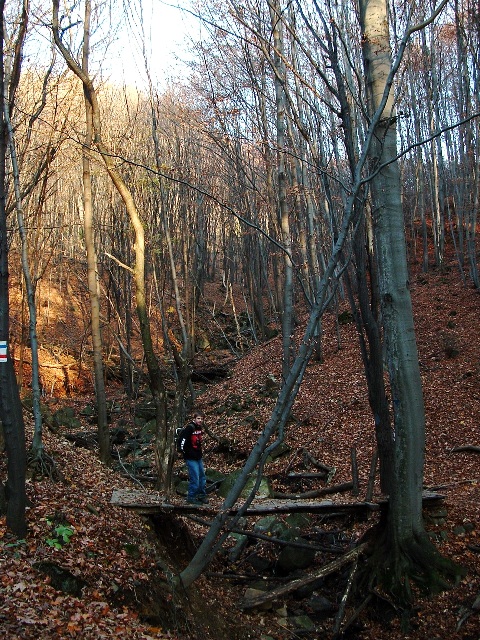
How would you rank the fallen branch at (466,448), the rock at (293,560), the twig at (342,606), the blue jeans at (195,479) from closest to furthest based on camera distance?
the twig at (342,606) < the rock at (293,560) < the blue jeans at (195,479) < the fallen branch at (466,448)

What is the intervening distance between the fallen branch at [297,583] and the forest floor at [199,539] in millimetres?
136

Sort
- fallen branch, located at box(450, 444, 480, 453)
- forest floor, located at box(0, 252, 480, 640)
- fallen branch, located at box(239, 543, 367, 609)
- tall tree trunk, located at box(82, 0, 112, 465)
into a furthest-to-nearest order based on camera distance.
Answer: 1. tall tree trunk, located at box(82, 0, 112, 465)
2. fallen branch, located at box(450, 444, 480, 453)
3. fallen branch, located at box(239, 543, 367, 609)
4. forest floor, located at box(0, 252, 480, 640)

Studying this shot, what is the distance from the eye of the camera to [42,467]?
25.8ft

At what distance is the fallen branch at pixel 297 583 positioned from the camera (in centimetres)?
590

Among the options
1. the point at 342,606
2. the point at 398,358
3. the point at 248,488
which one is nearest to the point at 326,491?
the point at 248,488

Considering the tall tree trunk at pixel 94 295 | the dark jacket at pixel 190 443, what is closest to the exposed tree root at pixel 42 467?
the dark jacket at pixel 190 443

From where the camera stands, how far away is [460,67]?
738 inches

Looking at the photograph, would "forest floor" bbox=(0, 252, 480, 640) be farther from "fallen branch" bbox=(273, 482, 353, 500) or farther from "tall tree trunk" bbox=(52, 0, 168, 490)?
"tall tree trunk" bbox=(52, 0, 168, 490)

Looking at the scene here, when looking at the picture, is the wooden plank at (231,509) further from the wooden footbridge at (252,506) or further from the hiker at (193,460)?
the hiker at (193,460)

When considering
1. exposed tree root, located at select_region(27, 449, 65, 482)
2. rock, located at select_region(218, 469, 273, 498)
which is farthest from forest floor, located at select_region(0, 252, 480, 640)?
rock, located at select_region(218, 469, 273, 498)

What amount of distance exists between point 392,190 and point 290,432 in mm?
8065

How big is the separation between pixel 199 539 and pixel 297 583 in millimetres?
2161

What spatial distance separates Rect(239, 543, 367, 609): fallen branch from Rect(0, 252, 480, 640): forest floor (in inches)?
5.3

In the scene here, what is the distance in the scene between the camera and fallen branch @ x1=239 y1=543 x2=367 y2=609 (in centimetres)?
590
